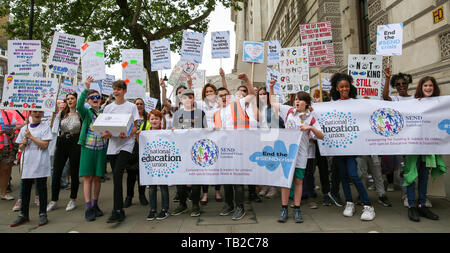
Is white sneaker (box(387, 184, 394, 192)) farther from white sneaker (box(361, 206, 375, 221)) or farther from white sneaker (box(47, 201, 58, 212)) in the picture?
white sneaker (box(47, 201, 58, 212))

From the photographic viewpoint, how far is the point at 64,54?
18.6ft

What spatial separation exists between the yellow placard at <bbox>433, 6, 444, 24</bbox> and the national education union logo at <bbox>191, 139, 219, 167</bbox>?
548 centimetres

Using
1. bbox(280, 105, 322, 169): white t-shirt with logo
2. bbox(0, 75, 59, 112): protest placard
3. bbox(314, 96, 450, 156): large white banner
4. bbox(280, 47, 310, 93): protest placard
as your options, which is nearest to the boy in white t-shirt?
bbox(0, 75, 59, 112): protest placard

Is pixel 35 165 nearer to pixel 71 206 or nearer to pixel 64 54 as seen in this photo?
pixel 71 206

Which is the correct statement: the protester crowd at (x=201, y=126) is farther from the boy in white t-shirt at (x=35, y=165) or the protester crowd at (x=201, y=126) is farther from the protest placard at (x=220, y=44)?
the protest placard at (x=220, y=44)

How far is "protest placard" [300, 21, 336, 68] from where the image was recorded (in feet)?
21.3

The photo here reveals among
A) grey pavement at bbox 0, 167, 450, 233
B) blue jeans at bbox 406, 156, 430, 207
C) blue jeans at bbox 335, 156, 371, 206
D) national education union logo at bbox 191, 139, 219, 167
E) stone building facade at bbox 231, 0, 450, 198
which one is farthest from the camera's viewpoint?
stone building facade at bbox 231, 0, 450, 198

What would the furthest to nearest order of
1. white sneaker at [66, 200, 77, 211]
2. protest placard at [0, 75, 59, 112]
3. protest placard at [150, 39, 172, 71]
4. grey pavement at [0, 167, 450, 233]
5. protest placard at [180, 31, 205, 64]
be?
protest placard at [150, 39, 172, 71] → protest placard at [180, 31, 205, 64] → white sneaker at [66, 200, 77, 211] → protest placard at [0, 75, 59, 112] → grey pavement at [0, 167, 450, 233]

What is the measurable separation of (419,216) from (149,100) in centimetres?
755

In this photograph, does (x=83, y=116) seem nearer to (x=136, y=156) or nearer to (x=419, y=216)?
(x=136, y=156)

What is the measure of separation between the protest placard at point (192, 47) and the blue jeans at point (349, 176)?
4573 mm
